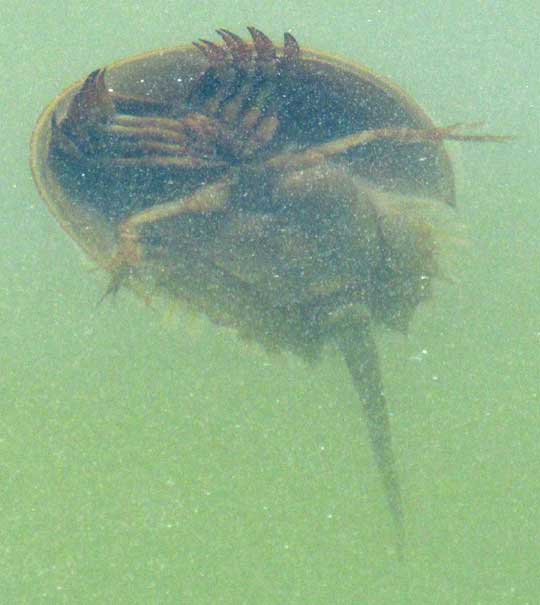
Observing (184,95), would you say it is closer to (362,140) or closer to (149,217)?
(149,217)

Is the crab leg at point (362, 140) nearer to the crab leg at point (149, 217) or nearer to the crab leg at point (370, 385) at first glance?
the crab leg at point (149, 217)

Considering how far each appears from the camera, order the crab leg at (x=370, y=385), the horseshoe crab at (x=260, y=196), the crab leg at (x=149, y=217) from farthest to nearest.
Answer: the crab leg at (x=370, y=385) → the horseshoe crab at (x=260, y=196) → the crab leg at (x=149, y=217)

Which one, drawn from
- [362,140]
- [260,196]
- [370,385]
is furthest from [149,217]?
[370,385]

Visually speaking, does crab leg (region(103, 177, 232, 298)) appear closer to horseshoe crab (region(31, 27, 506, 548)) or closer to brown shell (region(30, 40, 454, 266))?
horseshoe crab (region(31, 27, 506, 548))

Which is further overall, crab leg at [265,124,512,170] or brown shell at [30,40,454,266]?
crab leg at [265,124,512,170]

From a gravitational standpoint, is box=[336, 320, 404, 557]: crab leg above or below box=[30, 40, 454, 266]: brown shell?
below

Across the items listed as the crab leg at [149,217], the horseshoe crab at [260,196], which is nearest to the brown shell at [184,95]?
the horseshoe crab at [260,196]

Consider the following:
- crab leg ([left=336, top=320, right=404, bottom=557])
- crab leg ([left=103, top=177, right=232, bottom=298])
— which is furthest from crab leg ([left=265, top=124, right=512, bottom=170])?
crab leg ([left=336, top=320, right=404, bottom=557])
